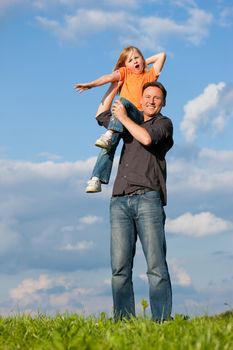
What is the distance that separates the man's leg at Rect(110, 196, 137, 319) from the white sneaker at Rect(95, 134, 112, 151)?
742mm

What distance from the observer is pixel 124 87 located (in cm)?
913

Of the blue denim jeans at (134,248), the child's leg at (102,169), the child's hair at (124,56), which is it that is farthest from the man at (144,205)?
the child's hair at (124,56)

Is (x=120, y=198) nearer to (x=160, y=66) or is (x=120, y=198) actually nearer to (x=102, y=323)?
(x=102, y=323)

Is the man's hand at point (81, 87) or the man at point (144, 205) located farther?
the man's hand at point (81, 87)

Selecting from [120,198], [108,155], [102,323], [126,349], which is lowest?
[126,349]

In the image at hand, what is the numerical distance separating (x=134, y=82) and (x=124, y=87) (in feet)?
0.54

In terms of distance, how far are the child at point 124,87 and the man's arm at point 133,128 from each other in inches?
14.1

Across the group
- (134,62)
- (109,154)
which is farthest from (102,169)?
(134,62)

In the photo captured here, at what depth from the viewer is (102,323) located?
23.0 ft

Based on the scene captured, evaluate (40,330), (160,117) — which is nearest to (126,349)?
(40,330)

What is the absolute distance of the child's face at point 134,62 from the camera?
925 centimetres

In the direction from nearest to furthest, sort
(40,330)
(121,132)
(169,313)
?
(40,330) → (169,313) → (121,132)

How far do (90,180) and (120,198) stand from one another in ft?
2.43

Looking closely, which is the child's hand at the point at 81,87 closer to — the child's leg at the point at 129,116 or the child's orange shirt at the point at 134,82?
the child's orange shirt at the point at 134,82
